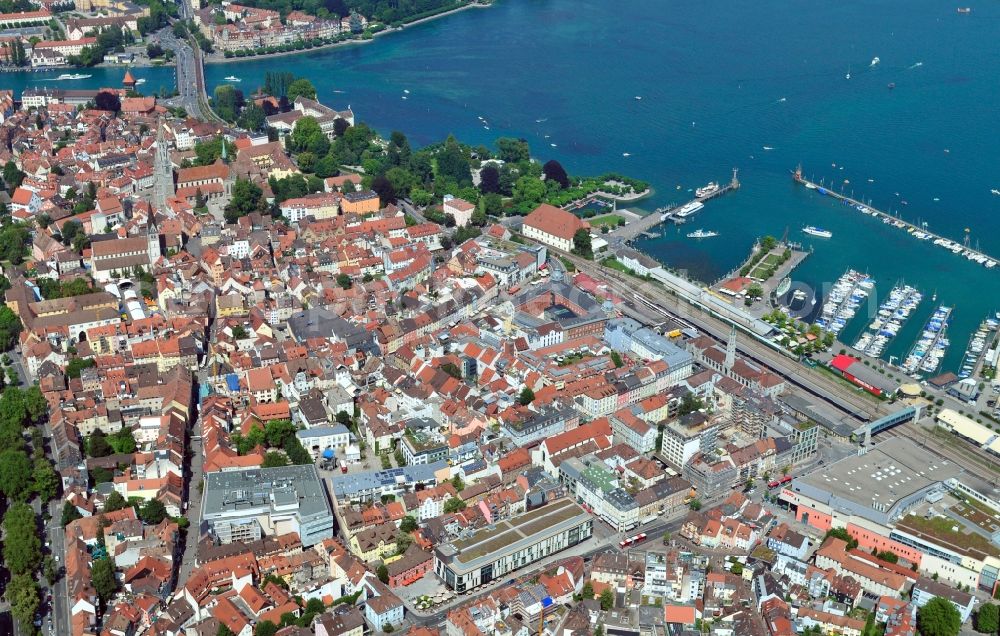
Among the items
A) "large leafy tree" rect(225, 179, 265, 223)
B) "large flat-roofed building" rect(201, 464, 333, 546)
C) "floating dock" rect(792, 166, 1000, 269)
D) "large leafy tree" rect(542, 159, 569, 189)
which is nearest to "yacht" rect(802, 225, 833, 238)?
"floating dock" rect(792, 166, 1000, 269)

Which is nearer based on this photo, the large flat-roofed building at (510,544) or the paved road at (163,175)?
the large flat-roofed building at (510,544)

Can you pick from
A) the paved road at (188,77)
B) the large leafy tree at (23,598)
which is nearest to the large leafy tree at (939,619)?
the large leafy tree at (23,598)

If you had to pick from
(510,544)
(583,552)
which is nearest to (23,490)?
(510,544)

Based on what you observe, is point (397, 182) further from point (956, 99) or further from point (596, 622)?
point (956, 99)

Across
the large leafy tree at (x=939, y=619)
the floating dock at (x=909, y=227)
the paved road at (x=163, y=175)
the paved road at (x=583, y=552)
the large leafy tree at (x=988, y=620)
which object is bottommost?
the paved road at (x=583, y=552)

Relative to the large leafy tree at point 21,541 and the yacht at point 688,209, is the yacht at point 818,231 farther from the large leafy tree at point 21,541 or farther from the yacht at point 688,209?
the large leafy tree at point 21,541

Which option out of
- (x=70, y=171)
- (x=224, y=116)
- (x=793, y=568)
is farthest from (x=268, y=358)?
(x=224, y=116)
